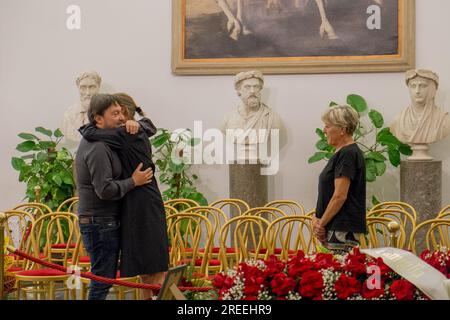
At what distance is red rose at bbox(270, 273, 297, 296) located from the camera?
220 cm

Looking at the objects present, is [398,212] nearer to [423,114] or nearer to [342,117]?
[423,114]

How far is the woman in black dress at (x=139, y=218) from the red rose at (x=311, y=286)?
2071 millimetres

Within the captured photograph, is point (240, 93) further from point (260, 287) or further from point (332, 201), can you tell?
point (260, 287)

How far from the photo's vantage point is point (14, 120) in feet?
29.2

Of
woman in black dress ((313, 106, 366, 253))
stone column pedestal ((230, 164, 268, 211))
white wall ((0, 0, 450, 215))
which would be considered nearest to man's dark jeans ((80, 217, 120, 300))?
woman in black dress ((313, 106, 366, 253))

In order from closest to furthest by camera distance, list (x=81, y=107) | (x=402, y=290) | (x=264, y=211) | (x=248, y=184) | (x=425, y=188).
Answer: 1. (x=402, y=290)
2. (x=264, y=211)
3. (x=425, y=188)
4. (x=248, y=184)
5. (x=81, y=107)

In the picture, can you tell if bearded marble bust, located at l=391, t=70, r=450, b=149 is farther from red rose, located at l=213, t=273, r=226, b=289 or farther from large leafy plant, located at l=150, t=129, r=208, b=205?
red rose, located at l=213, t=273, r=226, b=289

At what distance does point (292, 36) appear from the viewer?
8289 millimetres

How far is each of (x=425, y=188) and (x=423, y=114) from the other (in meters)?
0.71

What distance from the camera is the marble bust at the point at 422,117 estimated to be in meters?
7.37

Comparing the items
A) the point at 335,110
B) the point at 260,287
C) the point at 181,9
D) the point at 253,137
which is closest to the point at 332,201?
the point at 335,110

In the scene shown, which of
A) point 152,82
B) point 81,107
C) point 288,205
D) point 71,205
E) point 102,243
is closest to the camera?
point 102,243

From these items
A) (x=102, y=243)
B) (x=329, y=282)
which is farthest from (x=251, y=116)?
(x=329, y=282)
